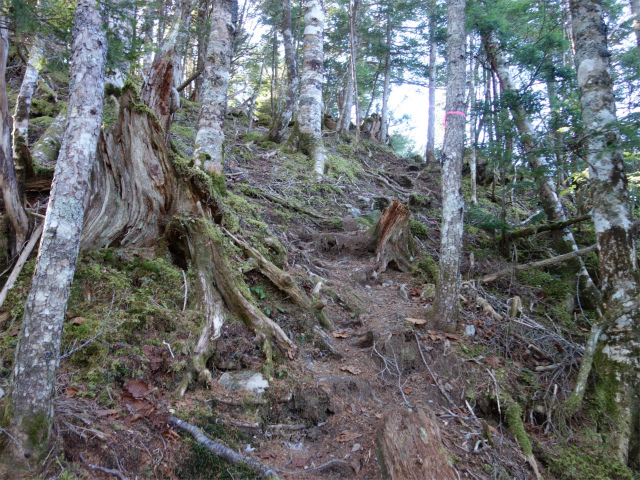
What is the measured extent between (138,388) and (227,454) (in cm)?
96

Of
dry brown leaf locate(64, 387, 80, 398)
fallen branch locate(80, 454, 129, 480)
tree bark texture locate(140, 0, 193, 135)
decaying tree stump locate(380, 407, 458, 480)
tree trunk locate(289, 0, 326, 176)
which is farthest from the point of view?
tree trunk locate(289, 0, 326, 176)

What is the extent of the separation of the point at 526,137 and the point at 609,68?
96.4 inches

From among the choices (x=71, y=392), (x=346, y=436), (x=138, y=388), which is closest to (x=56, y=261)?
(x=71, y=392)

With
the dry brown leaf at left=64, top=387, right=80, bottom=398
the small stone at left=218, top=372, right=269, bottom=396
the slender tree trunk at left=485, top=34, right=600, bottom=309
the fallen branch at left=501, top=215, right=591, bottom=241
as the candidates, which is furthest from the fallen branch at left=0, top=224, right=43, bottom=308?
the fallen branch at left=501, top=215, right=591, bottom=241

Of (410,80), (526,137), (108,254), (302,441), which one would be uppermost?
(410,80)

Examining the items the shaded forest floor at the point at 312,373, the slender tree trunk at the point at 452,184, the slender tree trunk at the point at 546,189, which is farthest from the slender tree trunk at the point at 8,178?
the slender tree trunk at the point at 546,189

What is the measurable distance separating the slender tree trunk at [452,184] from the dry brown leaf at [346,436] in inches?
83.8

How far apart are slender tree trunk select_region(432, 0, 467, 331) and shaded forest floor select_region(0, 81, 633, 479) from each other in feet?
1.37

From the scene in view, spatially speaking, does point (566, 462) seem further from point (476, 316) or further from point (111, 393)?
point (111, 393)

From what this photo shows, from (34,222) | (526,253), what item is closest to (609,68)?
(526,253)

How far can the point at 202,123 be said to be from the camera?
6.35m

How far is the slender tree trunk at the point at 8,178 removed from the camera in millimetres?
3410

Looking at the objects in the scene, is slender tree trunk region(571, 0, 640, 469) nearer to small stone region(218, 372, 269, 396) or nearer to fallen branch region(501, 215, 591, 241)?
fallen branch region(501, 215, 591, 241)

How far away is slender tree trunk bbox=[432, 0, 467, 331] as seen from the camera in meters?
5.04
